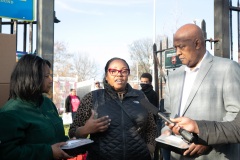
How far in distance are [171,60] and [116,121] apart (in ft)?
11.1

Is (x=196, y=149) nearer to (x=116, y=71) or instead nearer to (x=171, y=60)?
(x=116, y=71)

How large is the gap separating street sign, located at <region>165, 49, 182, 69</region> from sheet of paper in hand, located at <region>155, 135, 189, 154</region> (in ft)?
12.7

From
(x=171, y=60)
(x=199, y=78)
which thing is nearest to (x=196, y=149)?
(x=199, y=78)

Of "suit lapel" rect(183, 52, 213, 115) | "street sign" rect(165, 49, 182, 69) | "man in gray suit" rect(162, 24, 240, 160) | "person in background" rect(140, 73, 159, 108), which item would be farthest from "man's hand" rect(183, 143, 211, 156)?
"person in background" rect(140, 73, 159, 108)

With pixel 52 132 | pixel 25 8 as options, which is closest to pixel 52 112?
pixel 52 132

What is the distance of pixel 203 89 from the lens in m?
2.28

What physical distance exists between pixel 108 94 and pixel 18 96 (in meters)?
0.98

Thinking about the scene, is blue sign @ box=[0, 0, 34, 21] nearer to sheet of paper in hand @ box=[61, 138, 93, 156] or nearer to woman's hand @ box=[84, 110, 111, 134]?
woman's hand @ box=[84, 110, 111, 134]

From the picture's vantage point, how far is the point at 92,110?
2.99m

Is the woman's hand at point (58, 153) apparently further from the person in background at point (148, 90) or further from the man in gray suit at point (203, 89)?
the person in background at point (148, 90)

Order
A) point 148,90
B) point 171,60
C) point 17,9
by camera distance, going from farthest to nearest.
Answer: point 148,90
point 171,60
point 17,9

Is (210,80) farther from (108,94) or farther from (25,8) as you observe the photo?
(25,8)

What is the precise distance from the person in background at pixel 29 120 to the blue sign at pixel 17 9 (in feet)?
5.62

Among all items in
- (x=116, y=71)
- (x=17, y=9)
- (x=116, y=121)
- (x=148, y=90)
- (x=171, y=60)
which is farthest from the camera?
(x=148, y=90)
